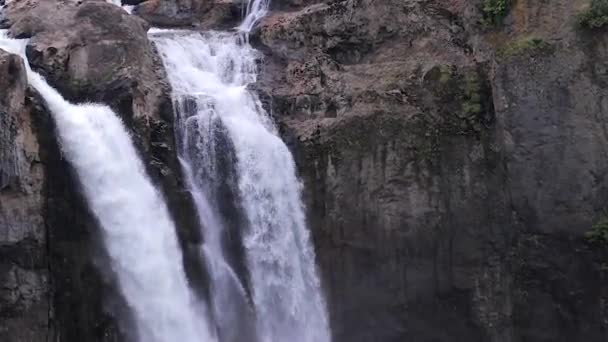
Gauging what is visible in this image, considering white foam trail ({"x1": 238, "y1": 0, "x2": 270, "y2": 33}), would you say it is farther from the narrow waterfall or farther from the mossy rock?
the mossy rock

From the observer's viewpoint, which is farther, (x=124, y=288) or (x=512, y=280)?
(x=512, y=280)

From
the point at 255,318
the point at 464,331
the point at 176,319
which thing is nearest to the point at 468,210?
the point at 464,331

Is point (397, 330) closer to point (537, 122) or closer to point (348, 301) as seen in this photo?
point (348, 301)

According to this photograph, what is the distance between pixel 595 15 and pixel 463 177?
17.4 feet

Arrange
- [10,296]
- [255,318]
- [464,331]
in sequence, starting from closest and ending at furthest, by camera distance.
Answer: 1. [10,296]
2. [255,318]
3. [464,331]

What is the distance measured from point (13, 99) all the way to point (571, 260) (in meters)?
14.1

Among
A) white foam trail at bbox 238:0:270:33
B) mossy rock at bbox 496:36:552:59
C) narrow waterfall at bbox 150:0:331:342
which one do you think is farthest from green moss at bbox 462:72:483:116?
white foam trail at bbox 238:0:270:33

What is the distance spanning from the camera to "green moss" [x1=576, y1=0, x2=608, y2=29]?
52.9 feet

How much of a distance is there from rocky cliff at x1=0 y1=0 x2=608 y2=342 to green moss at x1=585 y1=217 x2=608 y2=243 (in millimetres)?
151

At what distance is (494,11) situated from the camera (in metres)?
17.8

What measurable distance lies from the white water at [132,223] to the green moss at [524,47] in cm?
996

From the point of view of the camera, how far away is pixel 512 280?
55.8 ft

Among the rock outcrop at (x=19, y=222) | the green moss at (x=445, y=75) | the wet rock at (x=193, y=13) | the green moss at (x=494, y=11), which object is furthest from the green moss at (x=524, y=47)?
the rock outcrop at (x=19, y=222)

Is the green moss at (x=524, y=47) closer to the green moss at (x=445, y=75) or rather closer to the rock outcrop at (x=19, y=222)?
the green moss at (x=445, y=75)
